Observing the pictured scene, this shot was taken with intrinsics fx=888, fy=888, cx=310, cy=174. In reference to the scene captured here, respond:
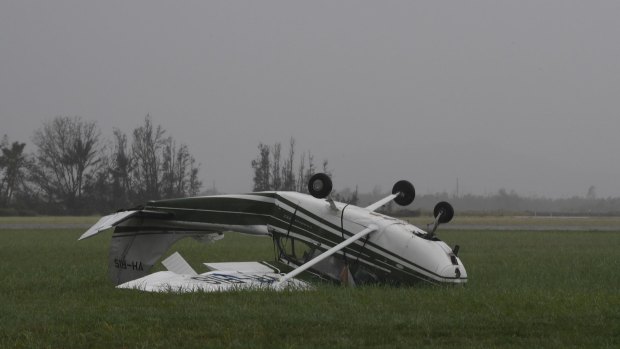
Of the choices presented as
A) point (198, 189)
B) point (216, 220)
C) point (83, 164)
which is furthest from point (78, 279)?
point (83, 164)

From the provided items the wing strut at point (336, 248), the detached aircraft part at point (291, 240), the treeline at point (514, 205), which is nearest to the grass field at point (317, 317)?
the wing strut at point (336, 248)

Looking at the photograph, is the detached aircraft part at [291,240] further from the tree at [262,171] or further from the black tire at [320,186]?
the tree at [262,171]

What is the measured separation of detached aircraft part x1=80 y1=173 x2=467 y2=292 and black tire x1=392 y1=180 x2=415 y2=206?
20 mm

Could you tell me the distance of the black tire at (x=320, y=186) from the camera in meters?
16.0

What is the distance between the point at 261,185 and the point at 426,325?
84.4 m

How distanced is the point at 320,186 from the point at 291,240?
5.46 feet

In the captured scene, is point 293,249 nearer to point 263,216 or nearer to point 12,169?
point 263,216

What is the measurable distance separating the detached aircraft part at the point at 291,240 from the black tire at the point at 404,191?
2cm

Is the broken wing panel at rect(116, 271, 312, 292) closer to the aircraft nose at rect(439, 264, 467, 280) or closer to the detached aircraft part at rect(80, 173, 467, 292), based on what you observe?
the detached aircraft part at rect(80, 173, 467, 292)

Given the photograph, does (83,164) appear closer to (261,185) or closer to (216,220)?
(261,185)

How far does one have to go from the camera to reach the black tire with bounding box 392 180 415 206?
18.1 m

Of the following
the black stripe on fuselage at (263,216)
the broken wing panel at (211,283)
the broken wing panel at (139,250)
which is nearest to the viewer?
the broken wing panel at (211,283)

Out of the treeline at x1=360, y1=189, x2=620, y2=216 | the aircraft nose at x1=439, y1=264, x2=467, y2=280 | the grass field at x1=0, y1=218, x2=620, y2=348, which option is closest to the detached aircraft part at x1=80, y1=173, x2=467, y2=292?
the aircraft nose at x1=439, y1=264, x2=467, y2=280

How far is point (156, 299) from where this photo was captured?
1320cm
